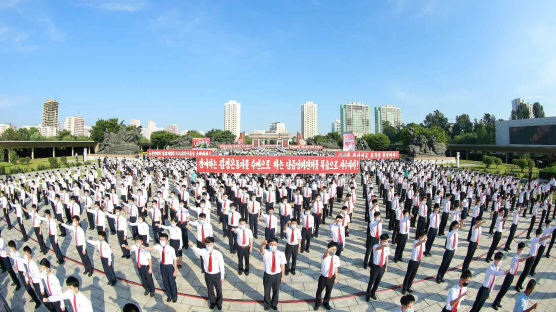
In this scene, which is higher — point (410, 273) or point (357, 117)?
point (357, 117)

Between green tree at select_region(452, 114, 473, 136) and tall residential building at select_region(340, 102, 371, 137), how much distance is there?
86.2 meters

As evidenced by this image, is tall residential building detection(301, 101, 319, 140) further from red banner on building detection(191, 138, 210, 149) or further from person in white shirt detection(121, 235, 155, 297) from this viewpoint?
person in white shirt detection(121, 235, 155, 297)

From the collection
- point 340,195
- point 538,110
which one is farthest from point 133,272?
point 538,110

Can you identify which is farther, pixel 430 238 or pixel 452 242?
Result: pixel 430 238

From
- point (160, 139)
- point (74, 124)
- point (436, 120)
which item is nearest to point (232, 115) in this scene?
point (74, 124)

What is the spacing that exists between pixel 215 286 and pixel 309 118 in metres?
167

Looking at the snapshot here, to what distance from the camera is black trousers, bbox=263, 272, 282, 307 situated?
15.2ft

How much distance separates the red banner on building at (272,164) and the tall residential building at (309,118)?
154 m

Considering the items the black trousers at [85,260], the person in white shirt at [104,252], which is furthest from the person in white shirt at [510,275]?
the black trousers at [85,260]

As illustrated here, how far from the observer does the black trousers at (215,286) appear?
4.66 m

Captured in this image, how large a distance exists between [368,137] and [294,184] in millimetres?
52267

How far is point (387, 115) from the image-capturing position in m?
149

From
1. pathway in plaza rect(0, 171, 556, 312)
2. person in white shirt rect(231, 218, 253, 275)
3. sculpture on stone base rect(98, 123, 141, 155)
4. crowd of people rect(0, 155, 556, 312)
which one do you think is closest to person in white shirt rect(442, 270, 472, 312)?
crowd of people rect(0, 155, 556, 312)

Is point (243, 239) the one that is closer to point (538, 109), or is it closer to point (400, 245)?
point (400, 245)
